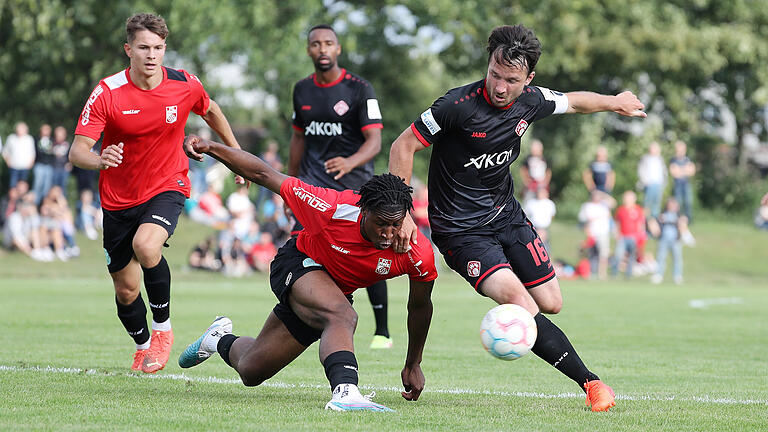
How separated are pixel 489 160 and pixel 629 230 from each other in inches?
745

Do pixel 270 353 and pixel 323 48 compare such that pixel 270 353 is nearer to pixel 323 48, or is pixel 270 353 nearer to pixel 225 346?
pixel 225 346

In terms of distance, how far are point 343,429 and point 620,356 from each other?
5187 millimetres

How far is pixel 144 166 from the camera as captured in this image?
809 centimetres

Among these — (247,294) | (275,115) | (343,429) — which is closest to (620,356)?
(343,429)

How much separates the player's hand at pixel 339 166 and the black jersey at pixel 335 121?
50 centimetres

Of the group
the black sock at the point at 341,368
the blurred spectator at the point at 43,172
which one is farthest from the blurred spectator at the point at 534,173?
the black sock at the point at 341,368

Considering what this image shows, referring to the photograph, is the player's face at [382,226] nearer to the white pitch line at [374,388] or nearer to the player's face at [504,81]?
the player's face at [504,81]

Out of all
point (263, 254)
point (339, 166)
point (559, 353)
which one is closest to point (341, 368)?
point (559, 353)

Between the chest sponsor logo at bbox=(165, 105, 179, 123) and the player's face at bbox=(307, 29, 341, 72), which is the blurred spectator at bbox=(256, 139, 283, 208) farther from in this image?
the chest sponsor logo at bbox=(165, 105, 179, 123)

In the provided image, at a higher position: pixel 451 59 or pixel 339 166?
pixel 451 59

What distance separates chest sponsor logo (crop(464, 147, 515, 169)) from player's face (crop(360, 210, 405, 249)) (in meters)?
1.11

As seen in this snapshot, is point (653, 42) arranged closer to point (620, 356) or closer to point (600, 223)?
point (600, 223)

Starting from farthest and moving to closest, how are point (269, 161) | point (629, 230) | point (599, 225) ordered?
1. point (269, 161)
2. point (629, 230)
3. point (599, 225)

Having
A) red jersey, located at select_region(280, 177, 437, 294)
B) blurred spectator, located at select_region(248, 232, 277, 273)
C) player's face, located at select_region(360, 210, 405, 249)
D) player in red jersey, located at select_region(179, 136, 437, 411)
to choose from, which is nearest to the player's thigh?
player in red jersey, located at select_region(179, 136, 437, 411)
